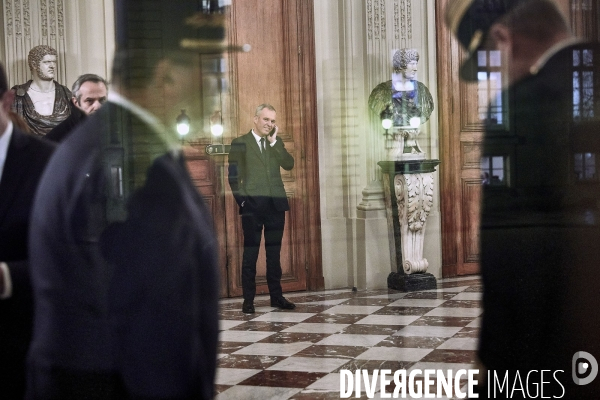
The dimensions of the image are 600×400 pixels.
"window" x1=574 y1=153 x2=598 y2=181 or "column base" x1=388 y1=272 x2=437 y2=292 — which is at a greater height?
"window" x1=574 y1=153 x2=598 y2=181

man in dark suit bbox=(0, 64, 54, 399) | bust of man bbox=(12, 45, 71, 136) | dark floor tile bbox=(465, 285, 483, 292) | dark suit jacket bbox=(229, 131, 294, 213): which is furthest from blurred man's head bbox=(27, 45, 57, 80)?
dark floor tile bbox=(465, 285, 483, 292)

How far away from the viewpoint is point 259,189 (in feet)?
4.22

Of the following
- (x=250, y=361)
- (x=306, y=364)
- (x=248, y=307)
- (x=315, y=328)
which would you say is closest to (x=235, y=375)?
(x=250, y=361)

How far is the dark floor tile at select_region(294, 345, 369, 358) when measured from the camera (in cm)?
153

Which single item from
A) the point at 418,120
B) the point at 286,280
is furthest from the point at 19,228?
the point at 418,120

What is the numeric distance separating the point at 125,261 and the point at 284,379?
2.11ft

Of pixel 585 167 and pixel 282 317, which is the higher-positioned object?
pixel 585 167

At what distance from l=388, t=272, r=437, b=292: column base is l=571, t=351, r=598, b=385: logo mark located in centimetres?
34

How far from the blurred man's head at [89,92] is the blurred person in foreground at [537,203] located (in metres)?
0.66

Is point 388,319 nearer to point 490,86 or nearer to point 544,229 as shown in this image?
point 544,229

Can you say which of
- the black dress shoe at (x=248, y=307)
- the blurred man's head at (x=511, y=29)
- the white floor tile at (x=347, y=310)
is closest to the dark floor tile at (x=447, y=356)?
the white floor tile at (x=347, y=310)

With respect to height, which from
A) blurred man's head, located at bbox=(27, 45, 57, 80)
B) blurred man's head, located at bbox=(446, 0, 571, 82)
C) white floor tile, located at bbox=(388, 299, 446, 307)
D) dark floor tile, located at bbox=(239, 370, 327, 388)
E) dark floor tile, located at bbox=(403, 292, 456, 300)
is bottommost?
dark floor tile, located at bbox=(239, 370, 327, 388)

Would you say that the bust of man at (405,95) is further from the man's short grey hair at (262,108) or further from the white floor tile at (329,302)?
the white floor tile at (329,302)

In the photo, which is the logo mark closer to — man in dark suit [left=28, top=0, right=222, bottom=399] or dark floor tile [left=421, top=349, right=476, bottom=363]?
dark floor tile [left=421, top=349, right=476, bottom=363]
